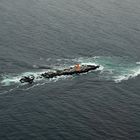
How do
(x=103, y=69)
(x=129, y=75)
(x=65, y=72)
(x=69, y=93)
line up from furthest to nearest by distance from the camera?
1. (x=103, y=69)
2. (x=129, y=75)
3. (x=65, y=72)
4. (x=69, y=93)

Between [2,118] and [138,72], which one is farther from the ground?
[138,72]

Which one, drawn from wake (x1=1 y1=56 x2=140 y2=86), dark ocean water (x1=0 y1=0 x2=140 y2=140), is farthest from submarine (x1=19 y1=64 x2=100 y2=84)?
dark ocean water (x1=0 y1=0 x2=140 y2=140)

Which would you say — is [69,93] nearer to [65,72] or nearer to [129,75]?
[65,72]

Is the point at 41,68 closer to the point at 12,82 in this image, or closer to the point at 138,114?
the point at 12,82

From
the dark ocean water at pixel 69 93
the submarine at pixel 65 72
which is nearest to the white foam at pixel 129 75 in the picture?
the dark ocean water at pixel 69 93

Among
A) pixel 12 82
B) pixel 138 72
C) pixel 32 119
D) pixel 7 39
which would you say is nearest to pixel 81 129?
pixel 32 119

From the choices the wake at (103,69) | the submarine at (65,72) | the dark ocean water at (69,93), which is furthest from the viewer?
the wake at (103,69)

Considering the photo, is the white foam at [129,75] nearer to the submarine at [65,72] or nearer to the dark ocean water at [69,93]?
the dark ocean water at [69,93]

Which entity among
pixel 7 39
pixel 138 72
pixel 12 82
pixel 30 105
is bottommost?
pixel 30 105

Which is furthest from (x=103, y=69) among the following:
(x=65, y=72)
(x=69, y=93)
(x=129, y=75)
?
(x=69, y=93)

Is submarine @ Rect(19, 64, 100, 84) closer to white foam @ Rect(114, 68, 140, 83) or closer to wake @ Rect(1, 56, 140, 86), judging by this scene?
wake @ Rect(1, 56, 140, 86)

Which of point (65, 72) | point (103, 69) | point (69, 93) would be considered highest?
point (103, 69)
